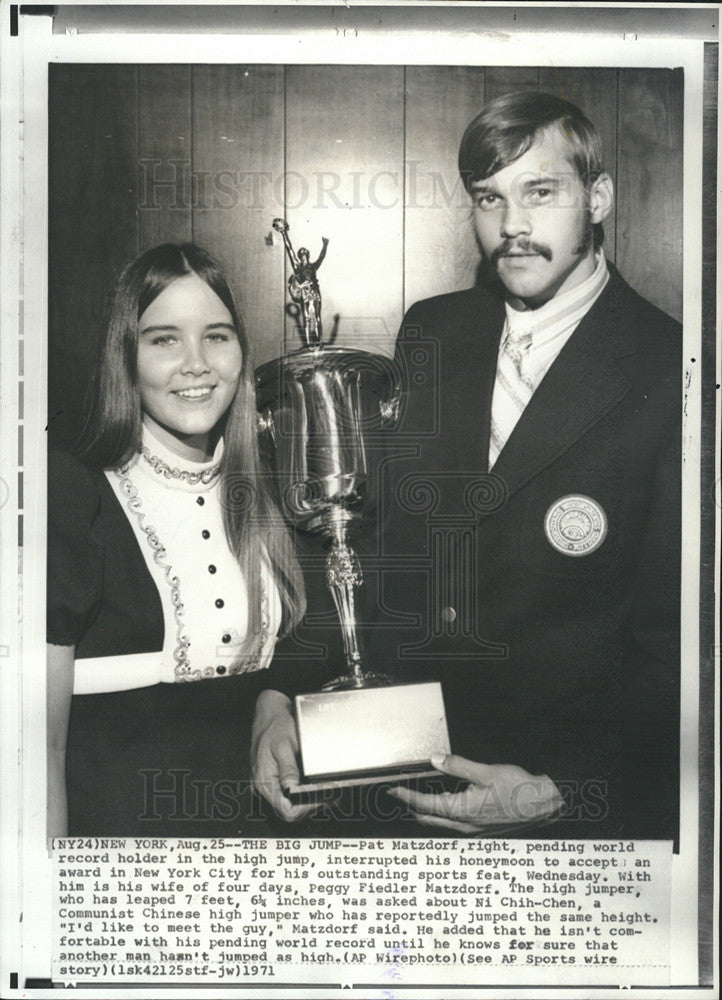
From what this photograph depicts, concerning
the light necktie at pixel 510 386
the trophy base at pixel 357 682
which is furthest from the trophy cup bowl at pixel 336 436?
the light necktie at pixel 510 386

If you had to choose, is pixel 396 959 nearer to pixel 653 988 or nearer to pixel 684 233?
pixel 653 988

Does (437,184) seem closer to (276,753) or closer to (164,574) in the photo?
(164,574)

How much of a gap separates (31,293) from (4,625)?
0.34 m

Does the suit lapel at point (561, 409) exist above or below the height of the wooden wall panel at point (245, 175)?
below

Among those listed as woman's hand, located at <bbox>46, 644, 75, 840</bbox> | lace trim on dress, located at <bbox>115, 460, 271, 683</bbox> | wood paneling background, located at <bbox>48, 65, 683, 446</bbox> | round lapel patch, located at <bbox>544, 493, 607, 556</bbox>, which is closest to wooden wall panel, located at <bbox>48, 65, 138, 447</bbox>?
wood paneling background, located at <bbox>48, 65, 683, 446</bbox>

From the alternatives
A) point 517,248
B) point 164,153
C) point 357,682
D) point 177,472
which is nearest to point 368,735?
point 357,682

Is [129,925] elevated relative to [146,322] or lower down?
lower down

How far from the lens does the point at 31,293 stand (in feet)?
3.10

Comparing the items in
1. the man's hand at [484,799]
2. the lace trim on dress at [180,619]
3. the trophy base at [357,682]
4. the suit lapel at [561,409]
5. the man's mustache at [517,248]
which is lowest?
the man's hand at [484,799]

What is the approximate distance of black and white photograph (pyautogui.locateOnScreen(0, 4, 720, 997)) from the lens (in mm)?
935

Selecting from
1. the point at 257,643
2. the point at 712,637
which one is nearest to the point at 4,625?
the point at 257,643

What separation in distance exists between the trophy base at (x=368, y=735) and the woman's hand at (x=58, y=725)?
233 millimetres

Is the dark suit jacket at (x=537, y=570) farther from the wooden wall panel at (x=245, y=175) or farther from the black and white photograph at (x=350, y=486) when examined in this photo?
the wooden wall panel at (x=245, y=175)

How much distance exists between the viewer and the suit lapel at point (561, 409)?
3.07 ft
